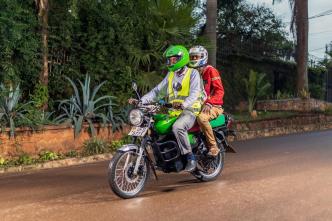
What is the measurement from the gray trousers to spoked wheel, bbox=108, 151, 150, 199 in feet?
1.76

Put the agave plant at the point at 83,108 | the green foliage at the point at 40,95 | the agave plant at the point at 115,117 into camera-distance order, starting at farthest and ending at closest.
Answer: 1. the agave plant at the point at 115,117
2. the green foliage at the point at 40,95
3. the agave plant at the point at 83,108

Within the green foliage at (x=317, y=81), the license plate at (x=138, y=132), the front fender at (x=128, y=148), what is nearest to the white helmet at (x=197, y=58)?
the license plate at (x=138, y=132)

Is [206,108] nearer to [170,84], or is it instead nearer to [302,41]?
[170,84]

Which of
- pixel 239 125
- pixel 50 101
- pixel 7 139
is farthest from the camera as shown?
pixel 239 125

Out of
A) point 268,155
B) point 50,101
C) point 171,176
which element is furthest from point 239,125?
point 171,176

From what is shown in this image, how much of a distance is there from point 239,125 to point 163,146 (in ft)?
28.9

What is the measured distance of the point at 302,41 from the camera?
73.3 feet

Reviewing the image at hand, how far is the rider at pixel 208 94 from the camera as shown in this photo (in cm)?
740

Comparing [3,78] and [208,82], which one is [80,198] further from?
[3,78]

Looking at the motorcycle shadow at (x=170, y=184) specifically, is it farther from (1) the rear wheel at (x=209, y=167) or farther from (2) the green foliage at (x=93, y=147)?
(2) the green foliage at (x=93, y=147)

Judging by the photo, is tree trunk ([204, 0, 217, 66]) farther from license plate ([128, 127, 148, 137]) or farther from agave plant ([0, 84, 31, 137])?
license plate ([128, 127, 148, 137])

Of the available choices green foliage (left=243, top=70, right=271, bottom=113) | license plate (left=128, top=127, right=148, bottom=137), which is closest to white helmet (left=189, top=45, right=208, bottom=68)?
license plate (left=128, top=127, right=148, bottom=137)

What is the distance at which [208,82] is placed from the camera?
26.2ft

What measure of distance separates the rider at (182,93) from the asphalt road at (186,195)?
70 cm
